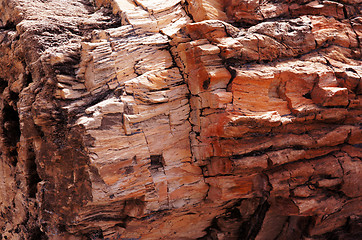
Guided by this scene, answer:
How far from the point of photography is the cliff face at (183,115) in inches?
155

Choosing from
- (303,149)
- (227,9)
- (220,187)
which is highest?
(227,9)

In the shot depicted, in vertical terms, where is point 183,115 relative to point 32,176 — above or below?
above

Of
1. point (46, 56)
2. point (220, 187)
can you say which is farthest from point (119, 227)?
point (46, 56)

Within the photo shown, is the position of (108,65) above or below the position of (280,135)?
above

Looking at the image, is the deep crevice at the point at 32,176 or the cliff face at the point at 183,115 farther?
the deep crevice at the point at 32,176

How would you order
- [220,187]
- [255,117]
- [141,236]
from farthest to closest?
[141,236] < [220,187] < [255,117]

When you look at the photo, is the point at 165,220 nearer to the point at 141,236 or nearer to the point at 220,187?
the point at 141,236

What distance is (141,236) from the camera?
4.61 metres

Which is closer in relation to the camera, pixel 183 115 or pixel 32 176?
pixel 183 115

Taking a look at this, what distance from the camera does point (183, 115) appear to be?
4.24 m

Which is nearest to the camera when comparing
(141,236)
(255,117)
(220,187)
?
(255,117)

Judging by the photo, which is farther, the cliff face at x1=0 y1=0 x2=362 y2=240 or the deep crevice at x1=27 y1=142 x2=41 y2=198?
the deep crevice at x1=27 y1=142 x2=41 y2=198

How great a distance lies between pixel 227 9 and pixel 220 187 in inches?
106

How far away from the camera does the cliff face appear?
12.9 ft
